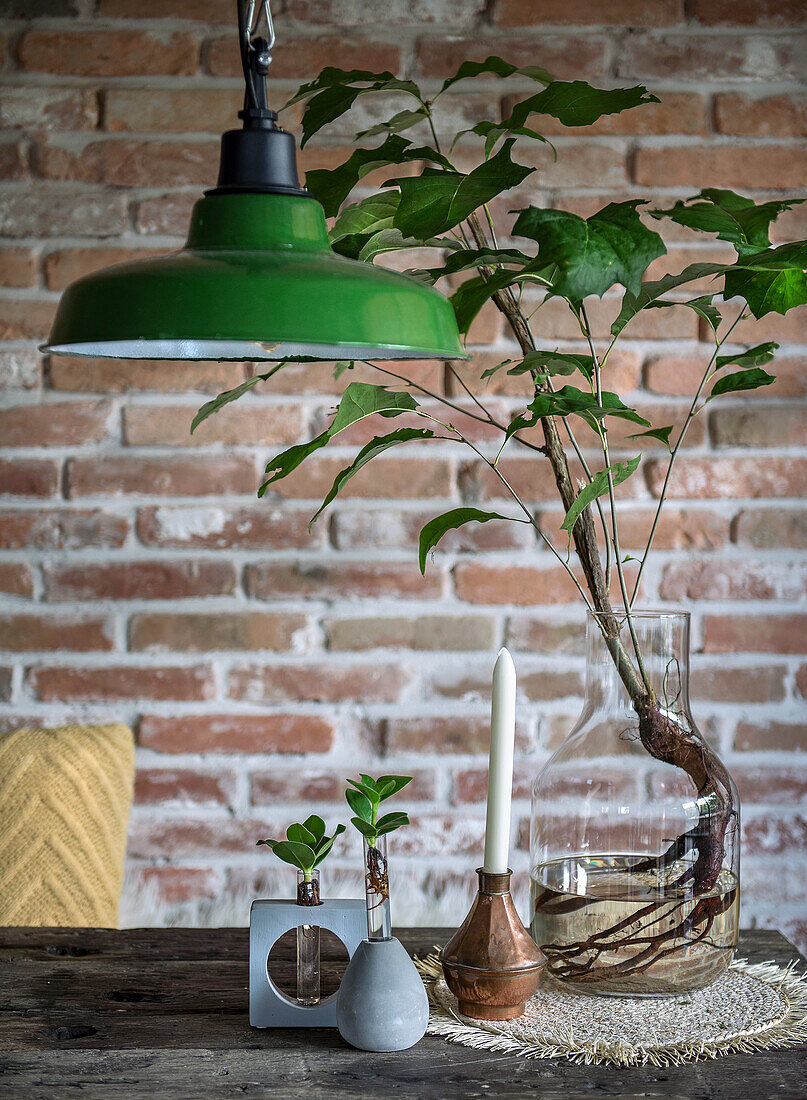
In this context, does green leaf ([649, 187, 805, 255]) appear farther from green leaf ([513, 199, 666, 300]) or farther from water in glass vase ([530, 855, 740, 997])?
water in glass vase ([530, 855, 740, 997])

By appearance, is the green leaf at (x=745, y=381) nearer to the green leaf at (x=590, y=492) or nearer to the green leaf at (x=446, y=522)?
the green leaf at (x=590, y=492)

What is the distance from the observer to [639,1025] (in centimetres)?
86

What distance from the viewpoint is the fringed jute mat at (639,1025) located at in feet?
2.71

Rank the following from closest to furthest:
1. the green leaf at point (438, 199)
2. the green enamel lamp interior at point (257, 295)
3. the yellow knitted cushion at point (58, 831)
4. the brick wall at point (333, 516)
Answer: the green enamel lamp interior at point (257, 295) → the green leaf at point (438, 199) → the yellow knitted cushion at point (58, 831) → the brick wall at point (333, 516)

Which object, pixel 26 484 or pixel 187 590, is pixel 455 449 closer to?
pixel 187 590

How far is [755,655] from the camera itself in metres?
1.49

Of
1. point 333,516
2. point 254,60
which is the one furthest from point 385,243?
point 333,516

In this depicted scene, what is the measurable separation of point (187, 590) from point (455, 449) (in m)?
0.41

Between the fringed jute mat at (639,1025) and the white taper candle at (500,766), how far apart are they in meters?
0.13

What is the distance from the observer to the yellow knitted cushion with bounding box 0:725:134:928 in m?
1.22

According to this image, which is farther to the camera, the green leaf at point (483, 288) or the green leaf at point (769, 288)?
the green leaf at point (769, 288)

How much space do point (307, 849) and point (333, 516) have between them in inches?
26.8

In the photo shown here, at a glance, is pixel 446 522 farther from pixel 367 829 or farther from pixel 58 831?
pixel 58 831

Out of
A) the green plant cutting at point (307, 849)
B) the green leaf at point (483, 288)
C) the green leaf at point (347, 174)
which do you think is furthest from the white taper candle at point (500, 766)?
the green leaf at point (347, 174)
